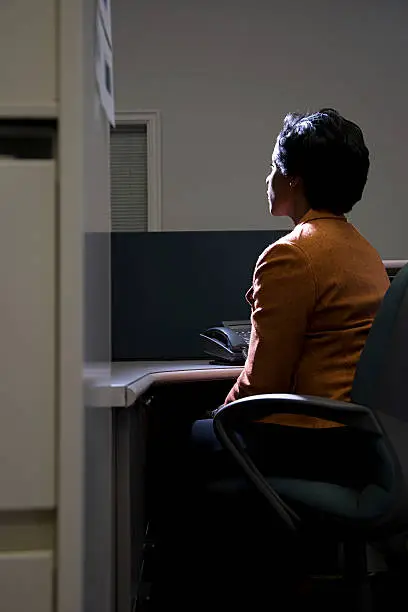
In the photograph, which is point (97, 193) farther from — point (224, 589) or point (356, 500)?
point (224, 589)

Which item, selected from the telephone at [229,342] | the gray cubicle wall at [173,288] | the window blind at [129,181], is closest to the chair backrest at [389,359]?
the telephone at [229,342]

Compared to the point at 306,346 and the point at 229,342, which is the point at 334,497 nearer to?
the point at 306,346

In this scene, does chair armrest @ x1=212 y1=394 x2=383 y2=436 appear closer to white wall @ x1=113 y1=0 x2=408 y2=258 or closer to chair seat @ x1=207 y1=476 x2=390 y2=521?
chair seat @ x1=207 y1=476 x2=390 y2=521

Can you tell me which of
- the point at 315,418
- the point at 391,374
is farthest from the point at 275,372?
the point at 391,374

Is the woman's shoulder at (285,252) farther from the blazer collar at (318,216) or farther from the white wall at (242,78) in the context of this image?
the white wall at (242,78)

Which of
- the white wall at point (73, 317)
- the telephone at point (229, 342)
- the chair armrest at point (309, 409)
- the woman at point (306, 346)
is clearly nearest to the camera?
the white wall at point (73, 317)

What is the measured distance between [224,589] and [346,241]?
107 centimetres

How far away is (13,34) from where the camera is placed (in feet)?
2.92

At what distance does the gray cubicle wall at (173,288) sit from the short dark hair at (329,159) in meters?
0.77

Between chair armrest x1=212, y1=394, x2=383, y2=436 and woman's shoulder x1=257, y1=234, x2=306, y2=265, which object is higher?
woman's shoulder x1=257, y1=234, x2=306, y2=265

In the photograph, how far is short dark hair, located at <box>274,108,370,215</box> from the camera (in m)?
1.47

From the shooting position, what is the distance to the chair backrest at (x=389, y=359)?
1160 millimetres

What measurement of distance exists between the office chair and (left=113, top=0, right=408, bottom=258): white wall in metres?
2.71

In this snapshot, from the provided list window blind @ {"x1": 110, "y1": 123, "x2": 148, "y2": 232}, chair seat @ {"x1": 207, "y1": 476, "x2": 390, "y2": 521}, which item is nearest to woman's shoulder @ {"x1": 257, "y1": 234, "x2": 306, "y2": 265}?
chair seat @ {"x1": 207, "y1": 476, "x2": 390, "y2": 521}
